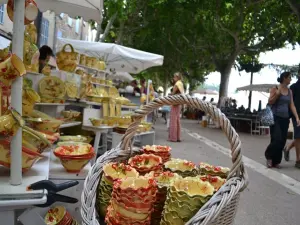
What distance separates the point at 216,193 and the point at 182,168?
0.48 metres

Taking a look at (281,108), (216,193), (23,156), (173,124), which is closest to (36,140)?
(23,156)

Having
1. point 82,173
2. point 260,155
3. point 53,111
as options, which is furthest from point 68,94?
point 260,155

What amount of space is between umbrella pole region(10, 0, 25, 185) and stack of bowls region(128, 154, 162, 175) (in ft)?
1.88

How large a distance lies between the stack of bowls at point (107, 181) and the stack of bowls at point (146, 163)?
0.11 meters

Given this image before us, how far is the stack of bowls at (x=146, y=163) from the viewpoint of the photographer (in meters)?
1.72

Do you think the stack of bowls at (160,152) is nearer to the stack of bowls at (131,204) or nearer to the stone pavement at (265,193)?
the stack of bowls at (131,204)

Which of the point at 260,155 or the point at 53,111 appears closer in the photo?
the point at 53,111

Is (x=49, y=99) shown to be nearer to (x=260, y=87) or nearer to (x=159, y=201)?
(x=159, y=201)

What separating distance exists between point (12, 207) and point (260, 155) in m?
7.63

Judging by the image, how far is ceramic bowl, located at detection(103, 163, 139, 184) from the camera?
1.55 metres

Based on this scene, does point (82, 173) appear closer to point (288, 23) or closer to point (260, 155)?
point (260, 155)

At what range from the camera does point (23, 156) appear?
187 cm

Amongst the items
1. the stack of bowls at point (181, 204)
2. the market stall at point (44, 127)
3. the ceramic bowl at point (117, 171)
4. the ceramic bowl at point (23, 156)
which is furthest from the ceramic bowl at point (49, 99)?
the stack of bowls at point (181, 204)

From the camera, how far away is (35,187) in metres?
1.67
